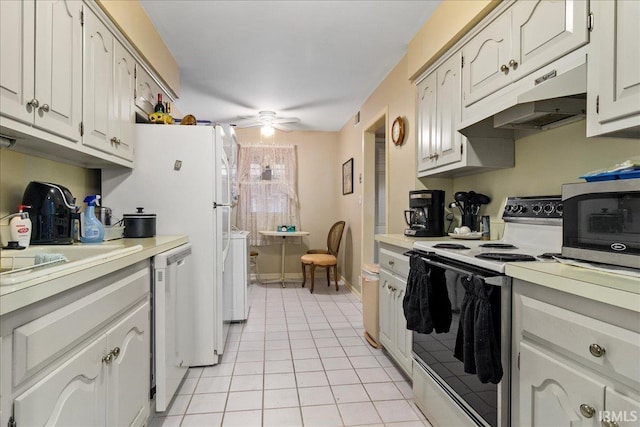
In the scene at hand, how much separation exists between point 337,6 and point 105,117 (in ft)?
5.15

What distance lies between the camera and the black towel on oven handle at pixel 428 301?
153cm

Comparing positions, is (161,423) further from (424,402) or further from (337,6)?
(337,6)

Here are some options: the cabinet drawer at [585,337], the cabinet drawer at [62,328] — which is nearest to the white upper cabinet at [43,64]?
the cabinet drawer at [62,328]

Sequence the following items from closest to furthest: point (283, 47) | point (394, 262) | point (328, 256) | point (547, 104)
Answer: point (547, 104) < point (394, 262) < point (283, 47) < point (328, 256)

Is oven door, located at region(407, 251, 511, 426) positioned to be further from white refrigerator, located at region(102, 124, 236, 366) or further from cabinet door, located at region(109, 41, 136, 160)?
cabinet door, located at region(109, 41, 136, 160)

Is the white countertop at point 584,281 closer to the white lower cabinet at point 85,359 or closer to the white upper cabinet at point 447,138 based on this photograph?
the white upper cabinet at point 447,138

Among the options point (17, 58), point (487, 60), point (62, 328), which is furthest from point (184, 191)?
point (487, 60)

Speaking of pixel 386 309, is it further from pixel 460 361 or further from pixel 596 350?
pixel 596 350

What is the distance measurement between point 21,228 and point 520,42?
237cm

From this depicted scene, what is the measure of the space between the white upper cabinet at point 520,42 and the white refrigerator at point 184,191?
1712 millimetres

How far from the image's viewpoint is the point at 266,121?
14.4 ft

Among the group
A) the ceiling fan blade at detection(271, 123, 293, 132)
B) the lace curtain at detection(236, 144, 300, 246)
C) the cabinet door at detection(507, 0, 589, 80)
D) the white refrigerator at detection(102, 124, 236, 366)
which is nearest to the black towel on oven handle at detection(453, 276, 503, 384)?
the cabinet door at detection(507, 0, 589, 80)

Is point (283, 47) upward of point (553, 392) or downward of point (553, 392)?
upward

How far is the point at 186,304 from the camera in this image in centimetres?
206
